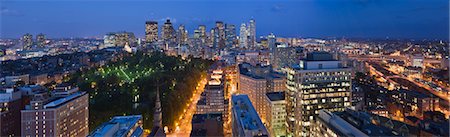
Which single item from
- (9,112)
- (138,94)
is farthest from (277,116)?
(9,112)

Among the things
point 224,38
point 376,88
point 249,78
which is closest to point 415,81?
point 376,88

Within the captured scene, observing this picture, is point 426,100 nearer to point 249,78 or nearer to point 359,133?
point 249,78

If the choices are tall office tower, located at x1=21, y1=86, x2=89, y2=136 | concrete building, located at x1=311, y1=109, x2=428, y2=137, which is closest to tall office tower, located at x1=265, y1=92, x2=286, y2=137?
concrete building, located at x1=311, y1=109, x2=428, y2=137

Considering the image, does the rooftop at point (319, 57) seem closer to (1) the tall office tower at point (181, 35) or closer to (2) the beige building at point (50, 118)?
(2) the beige building at point (50, 118)

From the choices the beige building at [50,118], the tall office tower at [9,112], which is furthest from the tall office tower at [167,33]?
the beige building at [50,118]

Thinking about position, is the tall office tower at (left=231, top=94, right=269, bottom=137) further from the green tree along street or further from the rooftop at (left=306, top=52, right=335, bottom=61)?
the green tree along street

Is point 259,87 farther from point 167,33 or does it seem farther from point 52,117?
point 167,33
